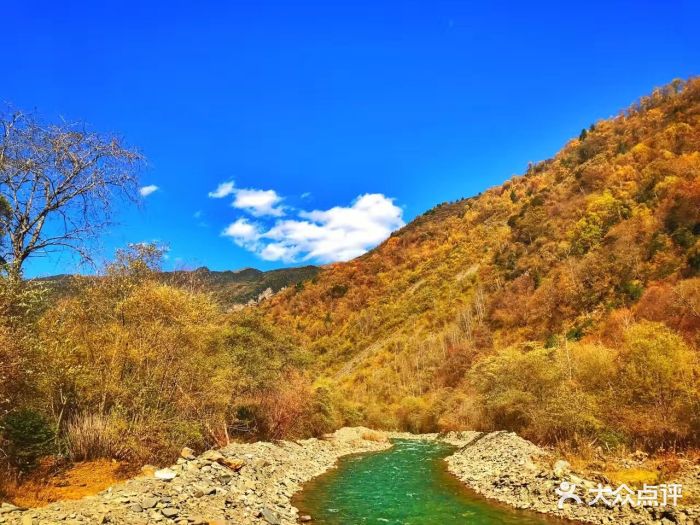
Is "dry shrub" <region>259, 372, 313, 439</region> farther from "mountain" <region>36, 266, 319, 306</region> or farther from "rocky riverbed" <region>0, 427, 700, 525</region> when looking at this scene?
"mountain" <region>36, 266, 319, 306</region>

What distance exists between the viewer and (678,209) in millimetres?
40125

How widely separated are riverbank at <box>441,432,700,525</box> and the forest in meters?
2.09

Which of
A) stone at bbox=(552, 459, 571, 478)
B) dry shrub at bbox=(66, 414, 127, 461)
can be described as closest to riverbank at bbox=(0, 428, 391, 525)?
dry shrub at bbox=(66, 414, 127, 461)

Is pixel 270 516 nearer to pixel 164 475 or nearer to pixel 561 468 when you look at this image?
pixel 164 475

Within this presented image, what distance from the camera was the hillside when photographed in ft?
62.1

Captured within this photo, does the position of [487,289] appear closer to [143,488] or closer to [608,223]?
[608,223]

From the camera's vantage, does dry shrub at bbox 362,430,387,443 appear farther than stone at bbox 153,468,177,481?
A: Yes

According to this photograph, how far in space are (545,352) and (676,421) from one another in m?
8.70

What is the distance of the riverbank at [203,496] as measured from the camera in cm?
958

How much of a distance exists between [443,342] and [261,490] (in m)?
46.6

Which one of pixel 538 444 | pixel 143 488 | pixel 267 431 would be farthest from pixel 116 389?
pixel 538 444

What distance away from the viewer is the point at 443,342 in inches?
2351

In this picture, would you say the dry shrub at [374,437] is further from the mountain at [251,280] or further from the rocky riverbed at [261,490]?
the mountain at [251,280]

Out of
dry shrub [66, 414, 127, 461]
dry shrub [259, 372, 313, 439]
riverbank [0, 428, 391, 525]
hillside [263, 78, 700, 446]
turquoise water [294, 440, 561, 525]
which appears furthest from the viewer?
dry shrub [259, 372, 313, 439]
